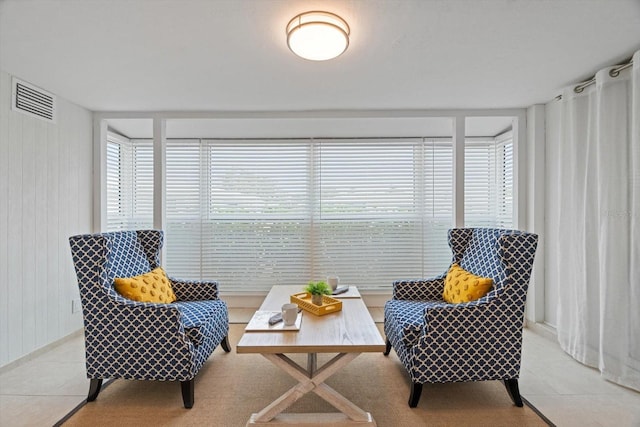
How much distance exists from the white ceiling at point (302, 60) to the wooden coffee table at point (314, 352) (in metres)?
1.85

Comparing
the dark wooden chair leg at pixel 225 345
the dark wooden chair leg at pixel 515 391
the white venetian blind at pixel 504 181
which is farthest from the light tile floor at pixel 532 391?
the white venetian blind at pixel 504 181

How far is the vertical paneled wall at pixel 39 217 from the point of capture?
110 inches

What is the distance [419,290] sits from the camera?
3053mm

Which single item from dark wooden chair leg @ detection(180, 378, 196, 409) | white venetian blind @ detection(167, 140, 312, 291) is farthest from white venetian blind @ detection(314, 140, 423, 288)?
dark wooden chair leg @ detection(180, 378, 196, 409)

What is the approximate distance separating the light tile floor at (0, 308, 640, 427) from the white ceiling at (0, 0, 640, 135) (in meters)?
2.39

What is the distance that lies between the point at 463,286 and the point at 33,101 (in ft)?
12.8

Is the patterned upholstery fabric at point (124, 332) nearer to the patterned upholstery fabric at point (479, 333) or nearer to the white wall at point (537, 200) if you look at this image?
the patterned upholstery fabric at point (479, 333)

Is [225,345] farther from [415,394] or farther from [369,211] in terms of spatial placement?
[369,211]

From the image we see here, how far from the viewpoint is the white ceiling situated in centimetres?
199

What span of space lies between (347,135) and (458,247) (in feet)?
6.95

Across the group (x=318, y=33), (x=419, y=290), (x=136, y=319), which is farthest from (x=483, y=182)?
(x=136, y=319)

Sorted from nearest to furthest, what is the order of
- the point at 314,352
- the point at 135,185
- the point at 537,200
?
the point at 314,352 → the point at 537,200 → the point at 135,185

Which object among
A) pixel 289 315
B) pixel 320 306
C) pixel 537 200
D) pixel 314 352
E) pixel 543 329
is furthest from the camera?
pixel 537 200

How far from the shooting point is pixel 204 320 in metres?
2.48
